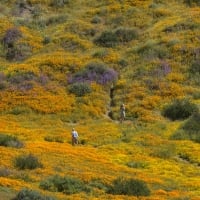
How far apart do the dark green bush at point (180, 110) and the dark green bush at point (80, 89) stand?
7.86 meters

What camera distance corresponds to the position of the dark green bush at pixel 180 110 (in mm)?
43344

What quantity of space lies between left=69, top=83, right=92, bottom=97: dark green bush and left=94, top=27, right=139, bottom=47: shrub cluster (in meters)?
12.9

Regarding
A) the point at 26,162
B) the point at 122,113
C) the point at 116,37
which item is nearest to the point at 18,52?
the point at 116,37

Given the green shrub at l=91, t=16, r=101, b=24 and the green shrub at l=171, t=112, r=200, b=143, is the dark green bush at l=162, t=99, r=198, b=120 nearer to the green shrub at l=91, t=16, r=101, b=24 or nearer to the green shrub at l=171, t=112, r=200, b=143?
the green shrub at l=171, t=112, r=200, b=143

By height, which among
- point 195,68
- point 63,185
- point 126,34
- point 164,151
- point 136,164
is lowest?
point 164,151

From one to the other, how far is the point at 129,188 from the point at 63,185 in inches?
106

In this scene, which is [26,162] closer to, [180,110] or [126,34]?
[180,110]

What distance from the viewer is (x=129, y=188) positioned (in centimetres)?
2125

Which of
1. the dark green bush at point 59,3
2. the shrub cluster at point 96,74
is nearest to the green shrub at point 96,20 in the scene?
the dark green bush at point 59,3

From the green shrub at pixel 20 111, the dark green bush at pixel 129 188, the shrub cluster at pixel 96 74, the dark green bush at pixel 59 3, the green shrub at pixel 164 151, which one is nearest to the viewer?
the dark green bush at pixel 129 188

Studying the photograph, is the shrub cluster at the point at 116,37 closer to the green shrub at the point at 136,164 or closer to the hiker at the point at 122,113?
the hiker at the point at 122,113

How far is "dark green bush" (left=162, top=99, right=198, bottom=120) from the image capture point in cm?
4334

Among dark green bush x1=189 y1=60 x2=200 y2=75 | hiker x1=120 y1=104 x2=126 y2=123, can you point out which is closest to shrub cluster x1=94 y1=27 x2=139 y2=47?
dark green bush x1=189 y1=60 x2=200 y2=75

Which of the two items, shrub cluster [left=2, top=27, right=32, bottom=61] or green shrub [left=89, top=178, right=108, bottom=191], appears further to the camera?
shrub cluster [left=2, top=27, right=32, bottom=61]
